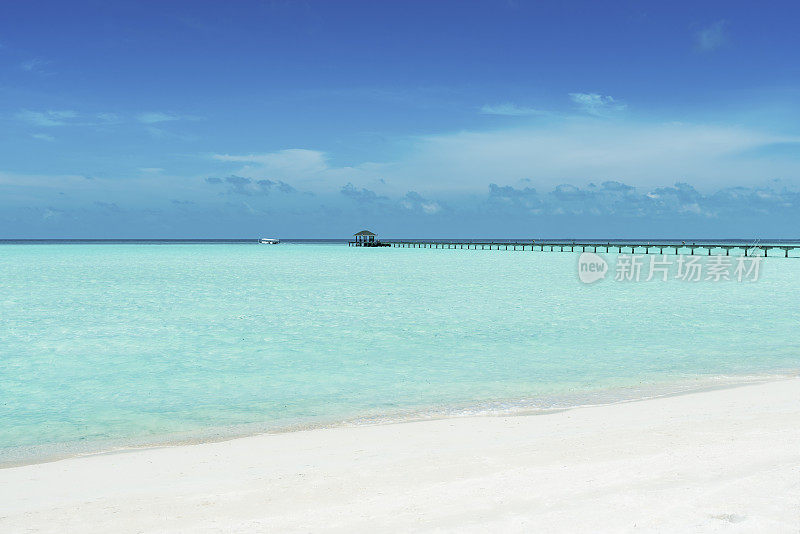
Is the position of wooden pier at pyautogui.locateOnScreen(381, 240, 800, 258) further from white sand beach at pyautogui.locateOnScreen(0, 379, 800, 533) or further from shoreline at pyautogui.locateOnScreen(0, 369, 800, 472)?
white sand beach at pyautogui.locateOnScreen(0, 379, 800, 533)

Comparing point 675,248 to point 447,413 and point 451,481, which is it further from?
point 451,481

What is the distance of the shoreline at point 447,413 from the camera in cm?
629

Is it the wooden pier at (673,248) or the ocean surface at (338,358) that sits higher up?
the wooden pier at (673,248)

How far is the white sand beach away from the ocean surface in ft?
4.27

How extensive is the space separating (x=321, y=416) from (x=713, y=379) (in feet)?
19.6

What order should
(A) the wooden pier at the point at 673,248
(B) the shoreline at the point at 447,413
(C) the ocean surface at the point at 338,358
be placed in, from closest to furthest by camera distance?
(B) the shoreline at the point at 447,413 → (C) the ocean surface at the point at 338,358 → (A) the wooden pier at the point at 673,248

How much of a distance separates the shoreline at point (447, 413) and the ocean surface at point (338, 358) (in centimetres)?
6

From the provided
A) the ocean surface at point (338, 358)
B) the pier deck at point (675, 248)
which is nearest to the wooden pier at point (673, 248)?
the pier deck at point (675, 248)

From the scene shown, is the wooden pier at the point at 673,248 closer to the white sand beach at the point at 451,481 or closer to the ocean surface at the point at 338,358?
the ocean surface at the point at 338,358

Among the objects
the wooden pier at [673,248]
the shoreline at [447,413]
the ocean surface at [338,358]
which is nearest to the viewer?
the shoreline at [447,413]

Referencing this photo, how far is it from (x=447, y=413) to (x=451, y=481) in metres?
3.01

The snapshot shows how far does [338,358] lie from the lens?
1218 cm

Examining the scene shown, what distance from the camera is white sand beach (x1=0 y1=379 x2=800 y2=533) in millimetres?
3754

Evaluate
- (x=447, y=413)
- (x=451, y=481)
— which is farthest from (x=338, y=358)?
(x=451, y=481)
